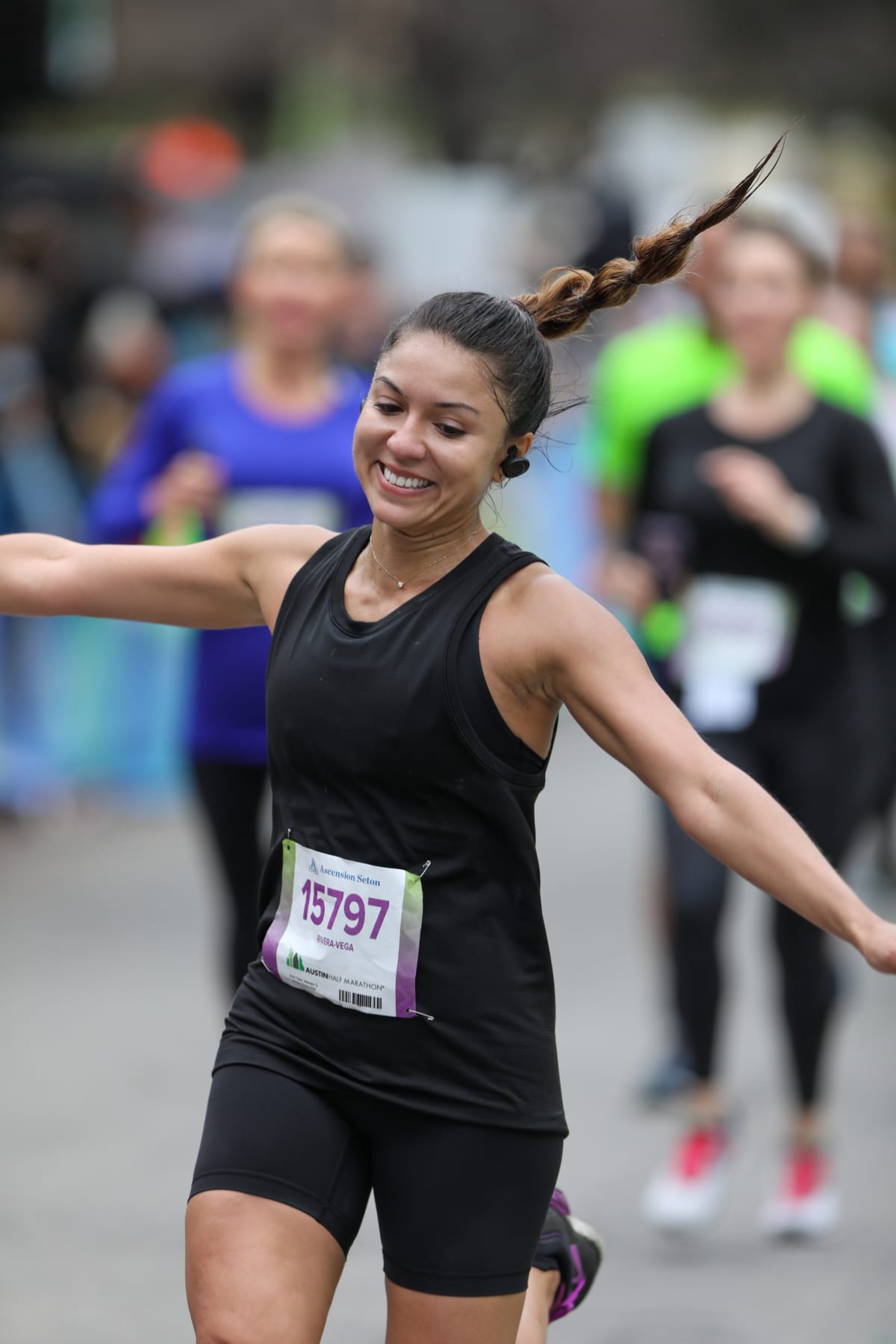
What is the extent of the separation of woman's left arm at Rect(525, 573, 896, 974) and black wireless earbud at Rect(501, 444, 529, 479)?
21cm

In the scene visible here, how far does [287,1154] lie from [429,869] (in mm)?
447

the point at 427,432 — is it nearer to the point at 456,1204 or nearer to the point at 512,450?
the point at 512,450

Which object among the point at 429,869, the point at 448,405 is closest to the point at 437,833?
the point at 429,869

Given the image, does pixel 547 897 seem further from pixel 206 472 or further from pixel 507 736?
pixel 507 736

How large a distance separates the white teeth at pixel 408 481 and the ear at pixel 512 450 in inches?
5.1

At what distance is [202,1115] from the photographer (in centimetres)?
612

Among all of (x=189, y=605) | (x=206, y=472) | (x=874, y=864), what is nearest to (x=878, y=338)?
(x=874, y=864)

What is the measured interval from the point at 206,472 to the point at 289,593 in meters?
2.25

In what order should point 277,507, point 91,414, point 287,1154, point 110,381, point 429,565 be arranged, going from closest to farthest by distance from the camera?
point 287,1154 → point 429,565 → point 277,507 → point 91,414 → point 110,381

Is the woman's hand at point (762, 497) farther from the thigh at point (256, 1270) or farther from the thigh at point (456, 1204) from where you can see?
the thigh at point (256, 1270)

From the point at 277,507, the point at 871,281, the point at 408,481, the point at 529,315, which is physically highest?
the point at 871,281

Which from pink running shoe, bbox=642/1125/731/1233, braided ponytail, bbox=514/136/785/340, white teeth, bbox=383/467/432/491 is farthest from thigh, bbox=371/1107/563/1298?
pink running shoe, bbox=642/1125/731/1233

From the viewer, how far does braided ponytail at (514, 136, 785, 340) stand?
10.2ft

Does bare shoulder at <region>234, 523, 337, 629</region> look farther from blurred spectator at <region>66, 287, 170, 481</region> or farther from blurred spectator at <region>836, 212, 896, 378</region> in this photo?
blurred spectator at <region>66, 287, 170, 481</region>
